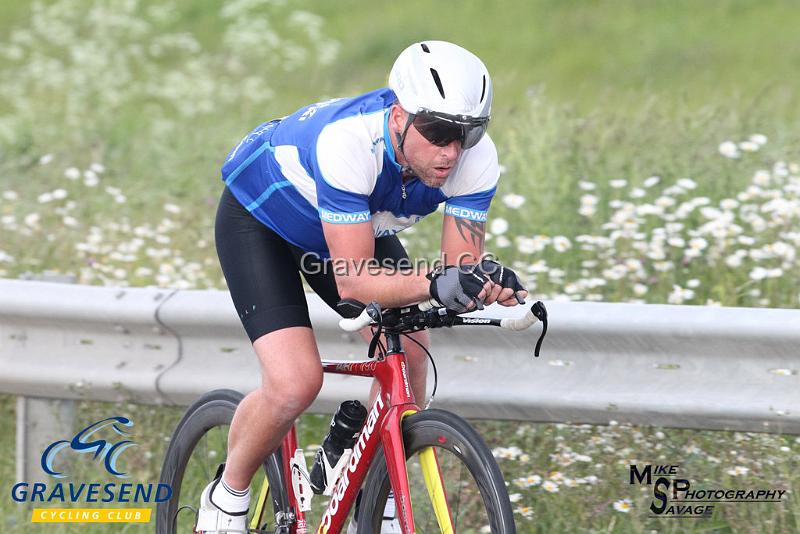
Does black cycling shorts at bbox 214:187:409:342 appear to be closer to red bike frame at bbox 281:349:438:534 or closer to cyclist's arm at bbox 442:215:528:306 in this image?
red bike frame at bbox 281:349:438:534

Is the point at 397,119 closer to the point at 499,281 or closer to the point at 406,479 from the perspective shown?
the point at 499,281

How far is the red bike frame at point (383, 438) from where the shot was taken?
354 cm

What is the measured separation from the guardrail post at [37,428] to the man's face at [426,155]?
86.3 inches

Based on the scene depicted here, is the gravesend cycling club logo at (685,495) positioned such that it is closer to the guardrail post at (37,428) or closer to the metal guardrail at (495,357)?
the metal guardrail at (495,357)

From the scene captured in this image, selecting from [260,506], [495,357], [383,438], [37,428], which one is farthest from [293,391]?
[37,428]

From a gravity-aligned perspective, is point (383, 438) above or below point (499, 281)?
below

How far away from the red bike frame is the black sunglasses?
691 millimetres

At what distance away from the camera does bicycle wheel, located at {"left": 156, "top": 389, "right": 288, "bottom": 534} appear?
4.25 m

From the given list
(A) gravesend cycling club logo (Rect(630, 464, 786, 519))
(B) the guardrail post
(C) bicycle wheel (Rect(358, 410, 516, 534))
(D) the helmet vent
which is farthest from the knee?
(B) the guardrail post

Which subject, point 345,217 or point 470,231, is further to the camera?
point 470,231

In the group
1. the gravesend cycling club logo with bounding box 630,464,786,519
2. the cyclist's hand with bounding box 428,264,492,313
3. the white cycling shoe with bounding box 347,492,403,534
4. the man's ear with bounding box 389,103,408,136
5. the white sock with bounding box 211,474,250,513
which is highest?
the man's ear with bounding box 389,103,408,136

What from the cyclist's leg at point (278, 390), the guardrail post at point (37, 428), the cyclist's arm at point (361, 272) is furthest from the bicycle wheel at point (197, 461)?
the cyclist's arm at point (361, 272)

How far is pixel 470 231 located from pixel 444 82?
0.55 meters

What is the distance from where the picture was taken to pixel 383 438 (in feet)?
11.8
